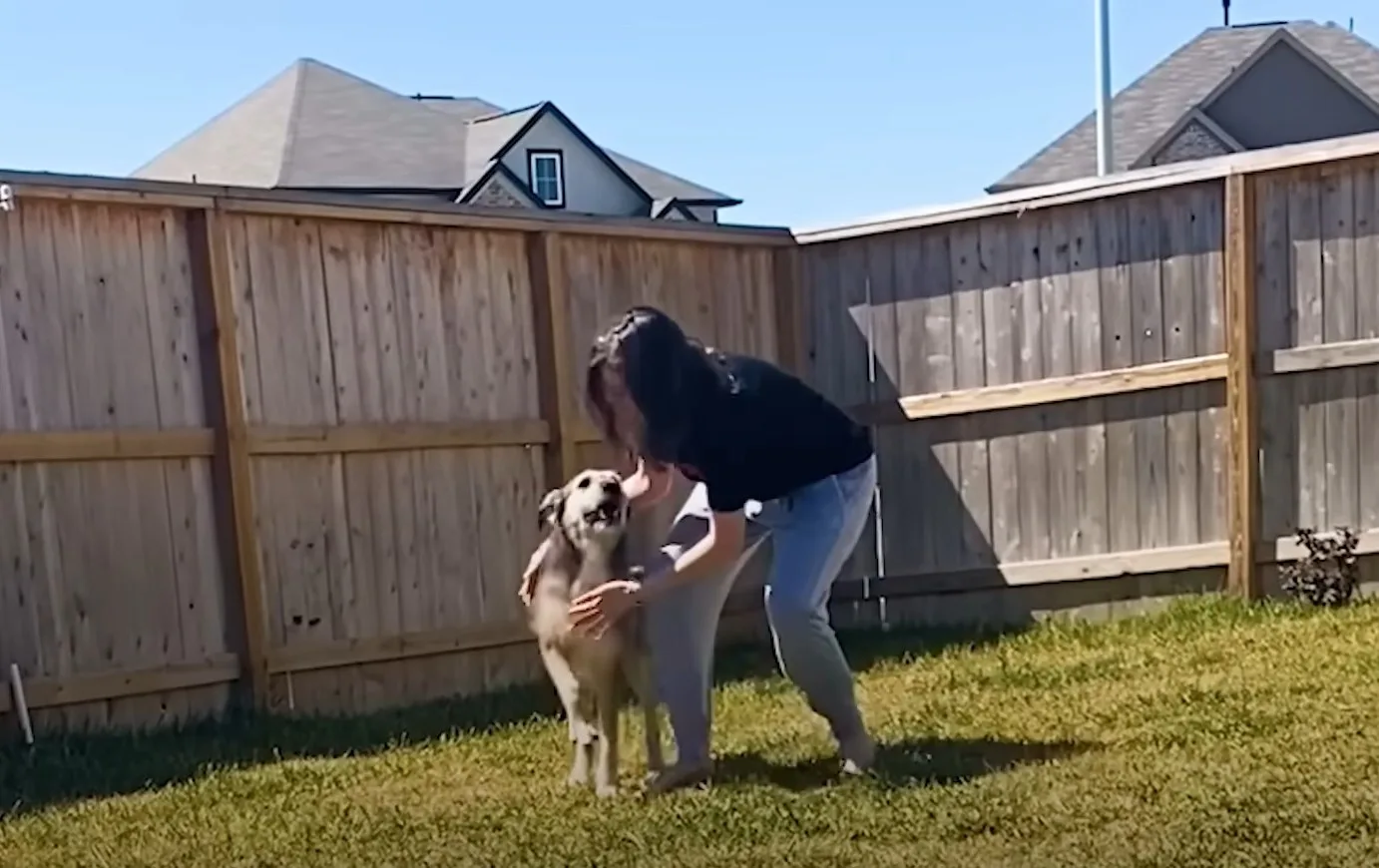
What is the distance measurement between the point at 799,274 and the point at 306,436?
111 inches

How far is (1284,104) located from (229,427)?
1804cm

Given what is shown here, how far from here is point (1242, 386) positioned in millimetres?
6477

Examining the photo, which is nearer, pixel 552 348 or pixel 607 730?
pixel 607 730

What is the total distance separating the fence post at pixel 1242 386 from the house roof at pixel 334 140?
17.6m

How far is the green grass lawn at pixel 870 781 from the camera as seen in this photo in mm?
3393

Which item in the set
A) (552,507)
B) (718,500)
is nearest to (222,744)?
(552,507)

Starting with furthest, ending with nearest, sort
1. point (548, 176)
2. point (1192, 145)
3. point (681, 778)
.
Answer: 1. point (548, 176)
2. point (1192, 145)
3. point (681, 778)

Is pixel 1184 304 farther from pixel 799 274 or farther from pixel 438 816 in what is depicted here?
pixel 438 816

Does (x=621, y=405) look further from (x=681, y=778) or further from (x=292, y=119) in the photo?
(x=292, y=119)

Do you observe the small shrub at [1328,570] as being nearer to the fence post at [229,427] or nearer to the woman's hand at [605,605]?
the woman's hand at [605,605]

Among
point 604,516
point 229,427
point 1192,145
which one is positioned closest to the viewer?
point 604,516

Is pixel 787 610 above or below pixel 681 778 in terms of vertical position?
above

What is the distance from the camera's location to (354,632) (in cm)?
606

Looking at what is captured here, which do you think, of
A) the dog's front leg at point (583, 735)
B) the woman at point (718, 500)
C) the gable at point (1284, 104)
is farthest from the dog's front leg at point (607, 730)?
the gable at point (1284, 104)
